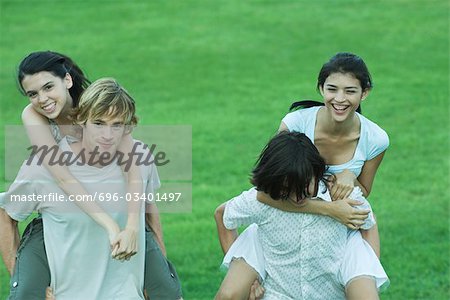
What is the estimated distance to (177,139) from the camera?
10461 mm

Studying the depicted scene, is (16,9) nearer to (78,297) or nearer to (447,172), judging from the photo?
(447,172)

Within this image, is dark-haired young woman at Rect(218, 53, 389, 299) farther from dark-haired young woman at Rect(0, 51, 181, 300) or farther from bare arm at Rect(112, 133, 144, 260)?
bare arm at Rect(112, 133, 144, 260)

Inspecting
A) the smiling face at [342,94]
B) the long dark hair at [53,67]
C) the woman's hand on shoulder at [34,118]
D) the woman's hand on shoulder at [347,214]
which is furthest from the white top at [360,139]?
the woman's hand on shoulder at [34,118]

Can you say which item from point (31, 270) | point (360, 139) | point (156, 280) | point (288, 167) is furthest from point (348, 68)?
point (31, 270)

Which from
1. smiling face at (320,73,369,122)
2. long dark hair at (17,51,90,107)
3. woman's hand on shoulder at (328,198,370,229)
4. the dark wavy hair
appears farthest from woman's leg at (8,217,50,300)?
smiling face at (320,73,369,122)

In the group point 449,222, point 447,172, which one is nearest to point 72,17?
point 447,172

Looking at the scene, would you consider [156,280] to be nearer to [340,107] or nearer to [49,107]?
[49,107]

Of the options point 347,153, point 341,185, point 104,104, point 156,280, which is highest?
point 104,104

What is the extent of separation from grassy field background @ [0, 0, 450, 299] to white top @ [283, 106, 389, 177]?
1.86m

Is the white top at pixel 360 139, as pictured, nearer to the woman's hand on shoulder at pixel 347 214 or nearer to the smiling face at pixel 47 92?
the woman's hand on shoulder at pixel 347 214

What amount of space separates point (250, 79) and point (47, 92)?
8.23 m

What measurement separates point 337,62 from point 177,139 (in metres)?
6.00

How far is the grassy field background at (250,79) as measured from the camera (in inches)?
297

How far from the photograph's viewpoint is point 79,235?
4.24 meters
